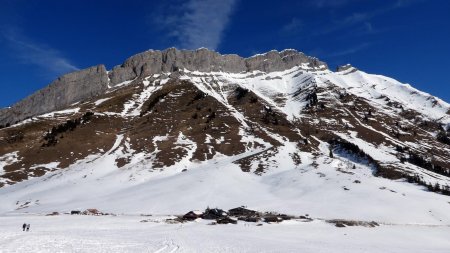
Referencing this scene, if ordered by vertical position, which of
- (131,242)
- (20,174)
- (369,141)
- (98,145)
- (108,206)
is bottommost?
(131,242)

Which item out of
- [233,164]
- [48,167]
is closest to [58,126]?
[48,167]

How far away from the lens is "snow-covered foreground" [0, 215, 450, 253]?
119 ft

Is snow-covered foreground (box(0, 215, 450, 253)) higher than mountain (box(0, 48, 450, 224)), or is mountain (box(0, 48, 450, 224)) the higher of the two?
mountain (box(0, 48, 450, 224))

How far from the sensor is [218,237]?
47.1 meters

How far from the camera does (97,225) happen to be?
188 feet

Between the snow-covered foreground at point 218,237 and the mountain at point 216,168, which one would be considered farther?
the mountain at point 216,168

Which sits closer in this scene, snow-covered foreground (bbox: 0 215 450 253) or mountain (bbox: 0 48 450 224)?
snow-covered foreground (bbox: 0 215 450 253)

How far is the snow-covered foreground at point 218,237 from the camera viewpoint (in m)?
36.1

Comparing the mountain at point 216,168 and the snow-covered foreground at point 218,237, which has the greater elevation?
the mountain at point 216,168

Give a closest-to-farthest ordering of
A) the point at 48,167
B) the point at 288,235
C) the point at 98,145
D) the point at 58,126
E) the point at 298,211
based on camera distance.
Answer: the point at 288,235 → the point at 298,211 → the point at 48,167 → the point at 98,145 → the point at 58,126

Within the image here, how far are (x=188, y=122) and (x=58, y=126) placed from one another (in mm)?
53274

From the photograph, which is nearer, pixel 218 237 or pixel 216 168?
pixel 218 237

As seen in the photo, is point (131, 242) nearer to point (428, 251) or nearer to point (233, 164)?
point (428, 251)

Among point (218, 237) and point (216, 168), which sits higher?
point (216, 168)
